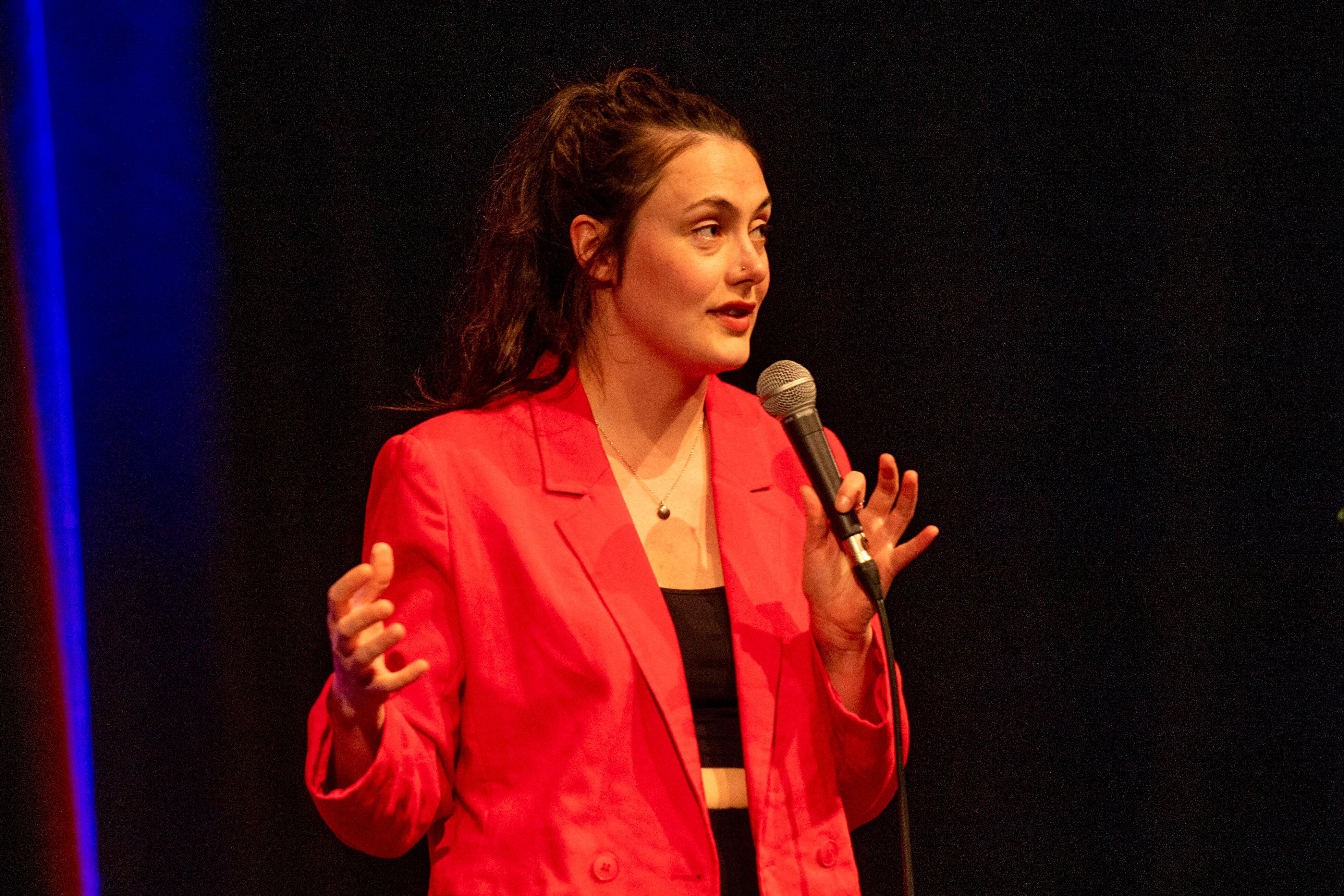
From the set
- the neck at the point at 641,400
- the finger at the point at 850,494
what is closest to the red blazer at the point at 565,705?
the neck at the point at 641,400

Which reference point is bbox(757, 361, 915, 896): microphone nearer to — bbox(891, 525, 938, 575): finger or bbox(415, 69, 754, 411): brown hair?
bbox(891, 525, 938, 575): finger

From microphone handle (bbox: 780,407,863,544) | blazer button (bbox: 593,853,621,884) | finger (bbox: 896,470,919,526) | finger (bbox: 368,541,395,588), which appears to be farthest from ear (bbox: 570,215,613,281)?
blazer button (bbox: 593,853,621,884)

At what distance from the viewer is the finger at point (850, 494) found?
4.33 ft

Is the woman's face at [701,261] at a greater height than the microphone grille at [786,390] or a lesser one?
greater

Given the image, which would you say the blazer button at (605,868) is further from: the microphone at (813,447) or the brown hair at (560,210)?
the brown hair at (560,210)

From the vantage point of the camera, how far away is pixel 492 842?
151 cm

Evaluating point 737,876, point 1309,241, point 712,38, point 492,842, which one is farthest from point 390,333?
point 1309,241

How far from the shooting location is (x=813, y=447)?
54.1 inches

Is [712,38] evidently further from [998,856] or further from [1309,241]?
[998,856]

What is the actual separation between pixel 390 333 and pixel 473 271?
25 centimetres

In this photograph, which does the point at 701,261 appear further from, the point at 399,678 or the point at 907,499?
the point at 399,678

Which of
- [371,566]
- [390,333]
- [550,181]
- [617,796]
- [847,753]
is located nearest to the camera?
[371,566]

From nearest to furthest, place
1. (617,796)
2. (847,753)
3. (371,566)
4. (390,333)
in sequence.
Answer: (371,566)
(617,796)
(847,753)
(390,333)

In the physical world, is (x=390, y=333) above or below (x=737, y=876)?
above
